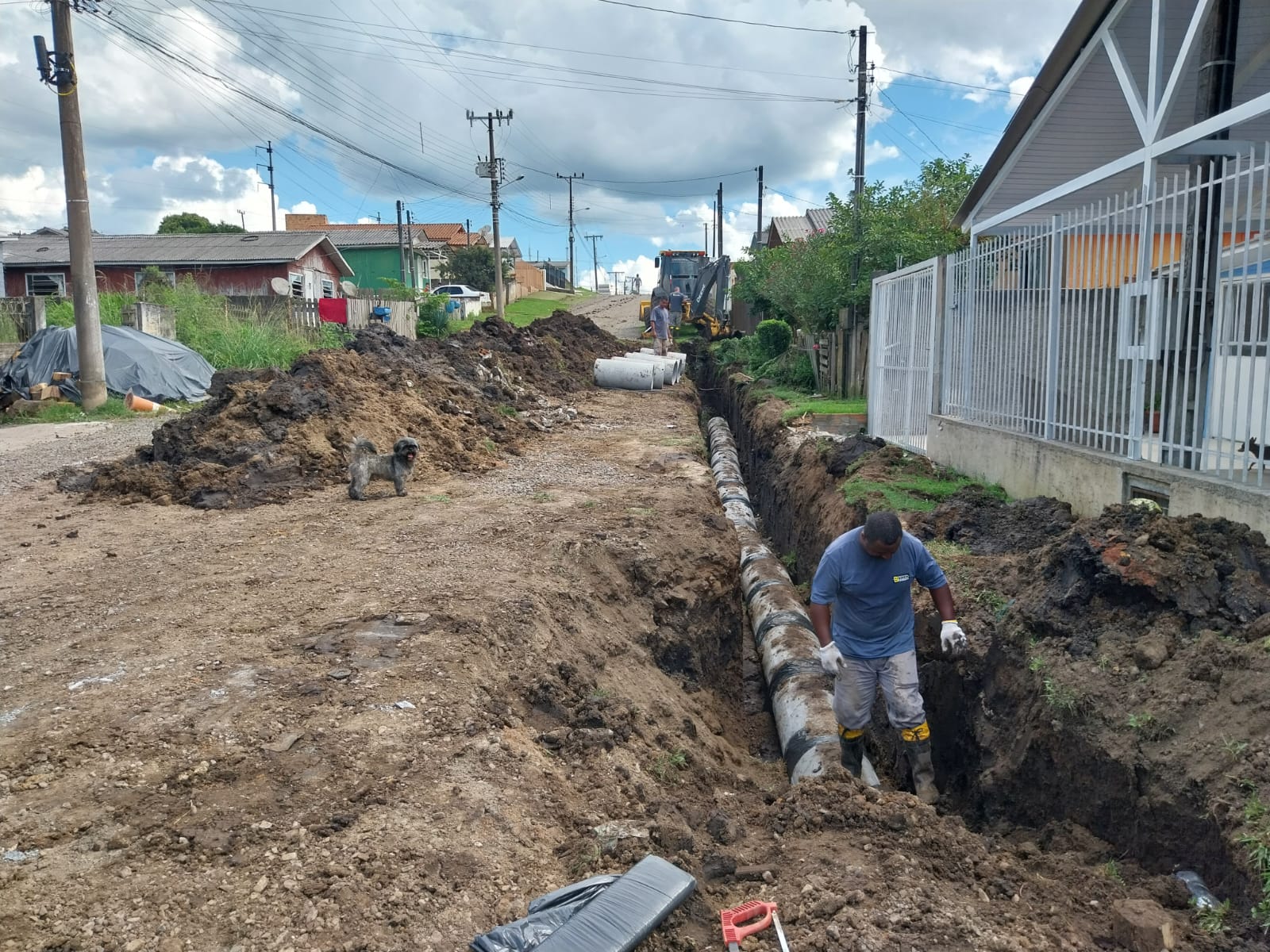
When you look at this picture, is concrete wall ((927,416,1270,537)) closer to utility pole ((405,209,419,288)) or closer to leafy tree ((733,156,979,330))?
leafy tree ((733,156,979,330))

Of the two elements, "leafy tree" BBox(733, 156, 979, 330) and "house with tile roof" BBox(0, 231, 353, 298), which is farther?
"house with tile roof" BBox(0, 231, 353, 298)

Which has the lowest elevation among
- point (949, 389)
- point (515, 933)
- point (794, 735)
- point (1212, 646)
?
point (794, 735)

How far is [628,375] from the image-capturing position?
66.3 ft

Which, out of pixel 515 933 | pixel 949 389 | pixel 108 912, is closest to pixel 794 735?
pixel 515 933

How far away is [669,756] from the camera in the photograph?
480 centimetres

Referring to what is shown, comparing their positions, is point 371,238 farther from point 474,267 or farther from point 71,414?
point 71,414

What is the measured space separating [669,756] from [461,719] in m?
1.26

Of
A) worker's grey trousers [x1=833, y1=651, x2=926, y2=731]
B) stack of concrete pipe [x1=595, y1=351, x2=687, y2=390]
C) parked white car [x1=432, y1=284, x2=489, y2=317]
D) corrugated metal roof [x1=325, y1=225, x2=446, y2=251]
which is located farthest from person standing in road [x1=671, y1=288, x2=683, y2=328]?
worker's grey trousers [x1=833, y1=651, x2=926, y2=731]

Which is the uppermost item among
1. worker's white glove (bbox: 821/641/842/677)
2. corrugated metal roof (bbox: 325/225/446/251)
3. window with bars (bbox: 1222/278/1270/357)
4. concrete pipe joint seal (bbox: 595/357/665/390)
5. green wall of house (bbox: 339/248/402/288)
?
corrugated metal roof (bbox: 325/225/446/251)

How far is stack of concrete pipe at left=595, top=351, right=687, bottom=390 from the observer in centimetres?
2008

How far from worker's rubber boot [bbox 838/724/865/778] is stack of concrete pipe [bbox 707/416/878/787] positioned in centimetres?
6

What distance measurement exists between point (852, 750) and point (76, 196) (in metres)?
16.3

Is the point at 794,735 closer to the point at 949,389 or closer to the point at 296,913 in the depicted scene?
the point at 296,913

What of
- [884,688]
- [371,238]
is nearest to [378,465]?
[884,688]
